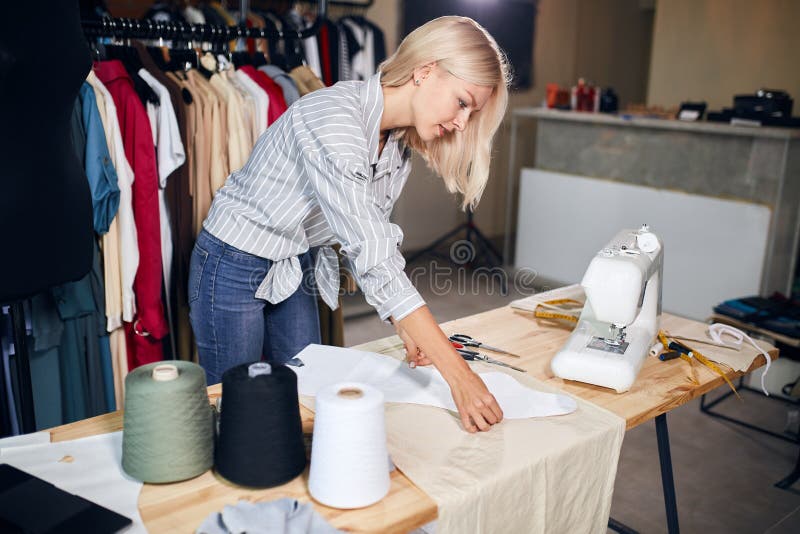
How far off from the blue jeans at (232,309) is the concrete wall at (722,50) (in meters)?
4.43

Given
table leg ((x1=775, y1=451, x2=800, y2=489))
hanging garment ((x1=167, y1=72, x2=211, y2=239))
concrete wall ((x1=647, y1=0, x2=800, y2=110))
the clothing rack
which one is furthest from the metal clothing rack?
concrete wall ((x1=647, y1=0, x2=800, y2=110))

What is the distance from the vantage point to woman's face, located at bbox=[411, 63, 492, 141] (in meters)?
1.47

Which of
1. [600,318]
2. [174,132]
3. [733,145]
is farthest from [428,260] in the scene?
[600,318]

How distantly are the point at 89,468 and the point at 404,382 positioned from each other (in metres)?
0.62

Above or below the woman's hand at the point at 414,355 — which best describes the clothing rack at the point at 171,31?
above

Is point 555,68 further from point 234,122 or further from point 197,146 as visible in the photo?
point 197,146

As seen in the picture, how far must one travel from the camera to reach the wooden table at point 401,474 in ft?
3.42

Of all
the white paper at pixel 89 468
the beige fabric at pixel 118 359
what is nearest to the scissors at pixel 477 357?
the white paper at pixel 89 468

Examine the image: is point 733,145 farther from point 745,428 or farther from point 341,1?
point 341,1

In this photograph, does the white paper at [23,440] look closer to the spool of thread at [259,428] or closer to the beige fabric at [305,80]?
the spool of thread at [259,428]

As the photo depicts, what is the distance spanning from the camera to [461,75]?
1.44 meters

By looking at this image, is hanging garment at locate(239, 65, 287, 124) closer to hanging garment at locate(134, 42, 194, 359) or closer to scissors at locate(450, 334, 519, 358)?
hanging garment at locate(134, 42, 194, 359)

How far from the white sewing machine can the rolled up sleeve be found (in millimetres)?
432

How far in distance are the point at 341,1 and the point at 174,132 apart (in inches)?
97.6
